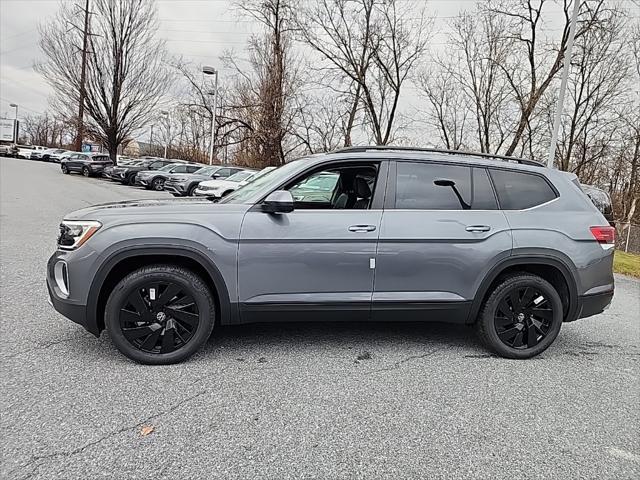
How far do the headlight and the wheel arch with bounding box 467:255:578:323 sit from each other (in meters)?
3.10

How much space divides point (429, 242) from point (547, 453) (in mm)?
1677

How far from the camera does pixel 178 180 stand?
20.4 meters

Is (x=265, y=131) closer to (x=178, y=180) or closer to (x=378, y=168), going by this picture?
(x=178, y=180)

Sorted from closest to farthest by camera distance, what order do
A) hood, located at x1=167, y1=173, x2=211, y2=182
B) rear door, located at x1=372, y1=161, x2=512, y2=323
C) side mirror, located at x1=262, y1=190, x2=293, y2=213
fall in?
side mirror, located at x1=262, y1=190, x2=293, y2=213
rear door, located at x1=372, y1=161, x2=512, y2=323
hood, located at x1=167, y1=173, x2=211, y2=182

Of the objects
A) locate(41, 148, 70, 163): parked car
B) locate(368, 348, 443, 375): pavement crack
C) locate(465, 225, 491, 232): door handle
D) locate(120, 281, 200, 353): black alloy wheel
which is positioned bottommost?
locate(368, 348, 443, 375): pavement crack

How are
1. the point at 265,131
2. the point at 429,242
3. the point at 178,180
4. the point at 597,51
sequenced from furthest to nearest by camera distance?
1. the point at 265,131
2. the point at 597,51
3. the point at 178,180
4. the point at 429,242

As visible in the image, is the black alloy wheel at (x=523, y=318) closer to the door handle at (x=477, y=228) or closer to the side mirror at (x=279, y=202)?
the door handle at (x=477, y=228)

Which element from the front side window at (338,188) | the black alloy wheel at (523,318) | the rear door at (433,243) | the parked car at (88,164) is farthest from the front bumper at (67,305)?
the parked car at (88,164)

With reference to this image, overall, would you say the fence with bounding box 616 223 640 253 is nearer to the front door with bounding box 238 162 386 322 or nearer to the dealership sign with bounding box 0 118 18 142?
the front door with bounding box 238 162 386 322

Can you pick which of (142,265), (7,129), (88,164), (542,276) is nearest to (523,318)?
(542,276)

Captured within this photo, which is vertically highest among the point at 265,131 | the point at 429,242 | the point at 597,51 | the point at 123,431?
the point at 597,51

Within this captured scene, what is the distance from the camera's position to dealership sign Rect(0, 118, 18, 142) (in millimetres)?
62856

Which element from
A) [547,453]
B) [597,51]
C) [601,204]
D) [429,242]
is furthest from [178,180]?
[597,51]

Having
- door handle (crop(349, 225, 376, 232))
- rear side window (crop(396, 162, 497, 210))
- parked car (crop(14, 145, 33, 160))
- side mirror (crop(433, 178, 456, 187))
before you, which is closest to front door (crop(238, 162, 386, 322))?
door handle (crop(349, 225, 376, 232))
